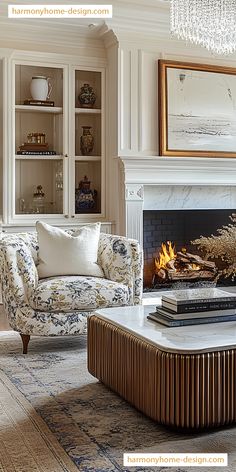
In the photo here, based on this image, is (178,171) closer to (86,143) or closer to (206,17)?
(86,143)

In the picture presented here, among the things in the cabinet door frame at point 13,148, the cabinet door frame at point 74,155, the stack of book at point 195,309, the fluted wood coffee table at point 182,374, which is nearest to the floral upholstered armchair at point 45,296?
the stack of book at point 195,309

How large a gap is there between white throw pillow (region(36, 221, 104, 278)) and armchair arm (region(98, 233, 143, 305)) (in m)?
0.10

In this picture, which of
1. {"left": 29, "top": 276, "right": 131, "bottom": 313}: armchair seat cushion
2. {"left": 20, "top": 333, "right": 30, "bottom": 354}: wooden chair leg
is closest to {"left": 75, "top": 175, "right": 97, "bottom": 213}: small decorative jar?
{"left": 29, "top": 276, "right": 131, "bottom": 313}: armchair seat cushion

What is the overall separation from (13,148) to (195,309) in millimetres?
2973

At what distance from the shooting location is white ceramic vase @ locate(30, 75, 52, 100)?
5348 mm

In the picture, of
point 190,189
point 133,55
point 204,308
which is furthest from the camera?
point 190,189

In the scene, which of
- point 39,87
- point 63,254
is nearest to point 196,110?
point 39,87

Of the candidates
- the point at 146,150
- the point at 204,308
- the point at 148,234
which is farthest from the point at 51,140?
the point at 204,308

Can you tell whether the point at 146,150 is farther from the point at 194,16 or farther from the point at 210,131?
the point at 194,16

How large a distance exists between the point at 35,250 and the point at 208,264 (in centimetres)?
237

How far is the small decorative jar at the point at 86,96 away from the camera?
5520 mm

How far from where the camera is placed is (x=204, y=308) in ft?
9.11

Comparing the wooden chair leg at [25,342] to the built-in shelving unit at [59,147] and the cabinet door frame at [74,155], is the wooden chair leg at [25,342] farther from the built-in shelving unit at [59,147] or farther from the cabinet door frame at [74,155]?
the cabinet door frame at [74,155]
